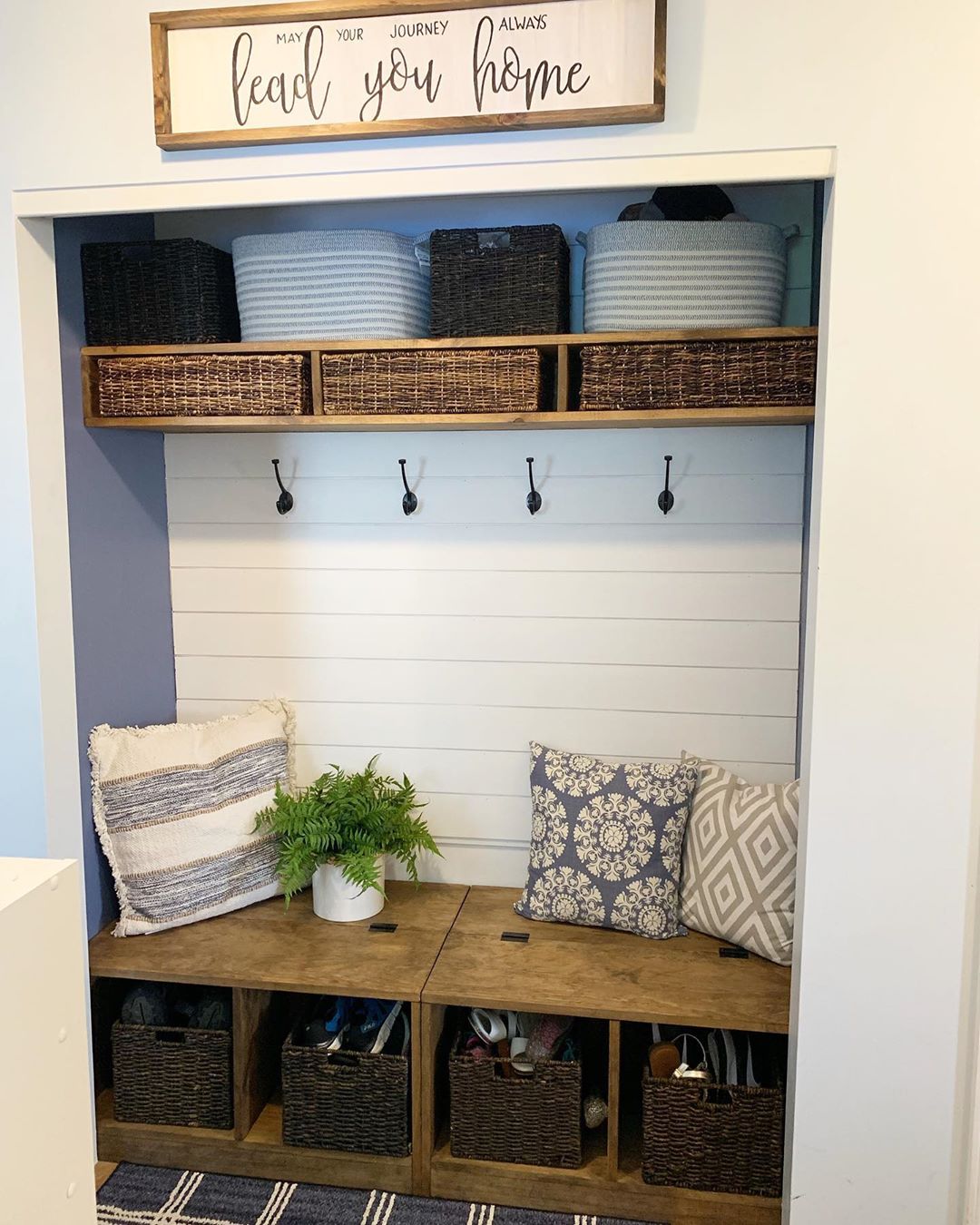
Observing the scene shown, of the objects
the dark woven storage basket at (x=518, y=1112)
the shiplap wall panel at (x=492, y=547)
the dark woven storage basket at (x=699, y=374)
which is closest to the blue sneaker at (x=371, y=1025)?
the dark woven storage basket at (x=518, y=1112)

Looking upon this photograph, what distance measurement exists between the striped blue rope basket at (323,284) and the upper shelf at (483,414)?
1.8 inches

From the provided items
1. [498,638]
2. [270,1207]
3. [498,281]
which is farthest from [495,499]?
[270,1207]

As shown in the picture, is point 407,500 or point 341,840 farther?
point 407,500

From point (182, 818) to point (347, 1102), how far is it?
0.73 metres

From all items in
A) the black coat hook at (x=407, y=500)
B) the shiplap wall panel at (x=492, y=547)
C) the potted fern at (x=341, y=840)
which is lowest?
the potted fern at (x=341, y=840)

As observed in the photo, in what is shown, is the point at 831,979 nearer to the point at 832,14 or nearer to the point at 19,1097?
the point at 19,1097

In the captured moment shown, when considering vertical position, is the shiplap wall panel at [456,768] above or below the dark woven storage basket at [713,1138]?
above

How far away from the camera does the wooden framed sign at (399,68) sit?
1.72 metres

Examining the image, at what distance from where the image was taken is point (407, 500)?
2543 millimetres

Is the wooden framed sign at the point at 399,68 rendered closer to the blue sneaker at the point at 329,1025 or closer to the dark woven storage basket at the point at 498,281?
the dark woven storage basket at the point at 498,281

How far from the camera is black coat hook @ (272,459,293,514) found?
8.49 feet

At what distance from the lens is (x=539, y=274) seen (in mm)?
2133

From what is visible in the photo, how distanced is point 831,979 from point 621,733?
33.2 inches

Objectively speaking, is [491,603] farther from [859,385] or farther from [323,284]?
[859,385]
